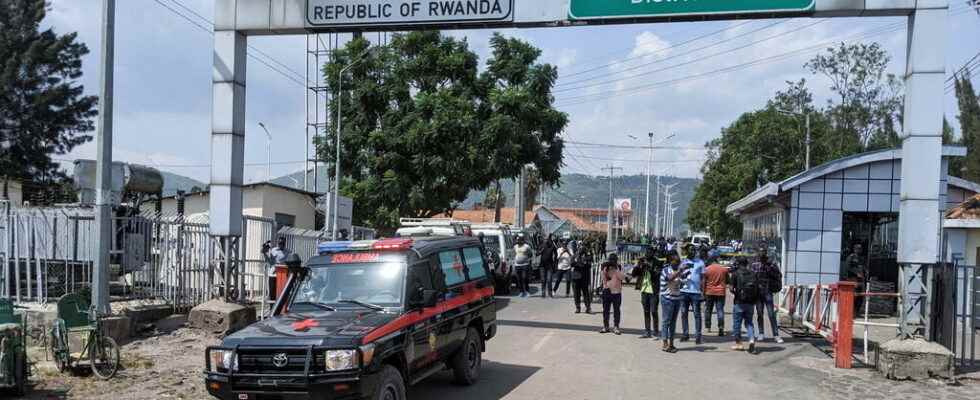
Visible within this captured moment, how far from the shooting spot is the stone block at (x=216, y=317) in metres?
12.8

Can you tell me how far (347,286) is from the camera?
8.19 meters

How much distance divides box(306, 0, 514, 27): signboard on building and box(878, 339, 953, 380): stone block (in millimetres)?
7710

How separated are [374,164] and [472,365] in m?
21.9

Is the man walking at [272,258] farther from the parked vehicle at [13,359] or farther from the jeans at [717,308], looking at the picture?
the jeans at [717,308]

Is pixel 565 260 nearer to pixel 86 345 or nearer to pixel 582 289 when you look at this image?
pixel 582 289

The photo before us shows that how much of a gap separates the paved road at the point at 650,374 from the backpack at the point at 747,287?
892 millimetres

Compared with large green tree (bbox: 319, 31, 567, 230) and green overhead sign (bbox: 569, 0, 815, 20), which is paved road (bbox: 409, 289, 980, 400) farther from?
large green tree (bbox: 319, 31, 567, 230)

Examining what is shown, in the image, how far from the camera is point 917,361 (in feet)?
34.0

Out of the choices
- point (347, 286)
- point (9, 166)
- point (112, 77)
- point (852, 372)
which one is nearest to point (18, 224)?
point (112, 77)

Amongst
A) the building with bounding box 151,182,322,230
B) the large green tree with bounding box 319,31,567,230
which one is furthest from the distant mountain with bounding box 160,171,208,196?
the large green tree with bounding box 319,31,567,230

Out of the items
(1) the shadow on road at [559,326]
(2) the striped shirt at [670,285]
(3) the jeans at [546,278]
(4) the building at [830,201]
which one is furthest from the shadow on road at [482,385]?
(3) the jeans at [546,278]

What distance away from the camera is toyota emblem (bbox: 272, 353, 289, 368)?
678 cm

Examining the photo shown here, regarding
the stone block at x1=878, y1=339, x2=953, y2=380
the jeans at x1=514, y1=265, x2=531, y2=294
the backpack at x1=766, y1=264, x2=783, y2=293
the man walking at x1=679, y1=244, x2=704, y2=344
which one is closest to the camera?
the stone block at x1=878, y1=339, x2=953, y2=380

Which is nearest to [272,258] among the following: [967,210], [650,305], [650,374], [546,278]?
[546,278]
